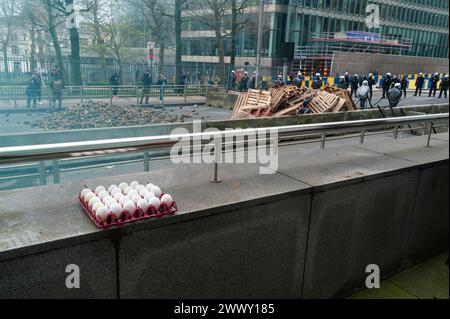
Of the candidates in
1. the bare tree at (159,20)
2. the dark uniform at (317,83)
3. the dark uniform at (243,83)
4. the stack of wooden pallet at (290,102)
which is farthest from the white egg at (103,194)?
the dark uniform at (243,83)

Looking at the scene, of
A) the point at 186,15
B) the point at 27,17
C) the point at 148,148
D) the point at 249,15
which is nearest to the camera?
the point at 148,148

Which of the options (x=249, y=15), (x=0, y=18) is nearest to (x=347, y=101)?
(x=249, y=15)

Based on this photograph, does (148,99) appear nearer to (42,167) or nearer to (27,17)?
(42,167)

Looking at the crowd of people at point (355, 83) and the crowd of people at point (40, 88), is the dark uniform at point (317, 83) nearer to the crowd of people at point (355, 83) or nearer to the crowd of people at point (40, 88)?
the crowd of people at point (355, 83)

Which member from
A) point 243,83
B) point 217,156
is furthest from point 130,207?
point 243,83

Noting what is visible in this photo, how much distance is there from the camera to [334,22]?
4.14 m

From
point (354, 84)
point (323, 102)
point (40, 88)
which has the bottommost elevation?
point (323, 102)

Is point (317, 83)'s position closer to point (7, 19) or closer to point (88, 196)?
point (7, 19)

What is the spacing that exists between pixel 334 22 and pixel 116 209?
3.48 m

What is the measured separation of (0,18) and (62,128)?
2.80 feet
